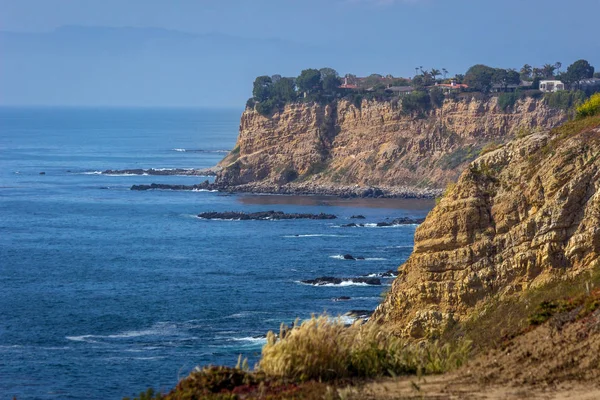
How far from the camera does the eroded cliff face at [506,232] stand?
99.7ft

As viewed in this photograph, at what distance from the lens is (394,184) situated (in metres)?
124

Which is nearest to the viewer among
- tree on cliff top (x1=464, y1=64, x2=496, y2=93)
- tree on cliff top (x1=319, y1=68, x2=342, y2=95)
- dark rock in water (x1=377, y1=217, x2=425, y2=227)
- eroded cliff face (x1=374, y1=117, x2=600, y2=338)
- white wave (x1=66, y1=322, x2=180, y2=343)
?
eroded cliff face (x1=374, y1=117, x2=600, y2=338)

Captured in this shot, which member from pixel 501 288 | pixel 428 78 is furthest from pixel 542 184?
pixel 428 78

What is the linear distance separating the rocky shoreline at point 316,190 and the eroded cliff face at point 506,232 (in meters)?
84.0

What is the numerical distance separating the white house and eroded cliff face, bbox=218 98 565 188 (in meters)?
11.2

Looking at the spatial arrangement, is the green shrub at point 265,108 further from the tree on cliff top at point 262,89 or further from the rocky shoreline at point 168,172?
the rocky shoreline at point 168,172

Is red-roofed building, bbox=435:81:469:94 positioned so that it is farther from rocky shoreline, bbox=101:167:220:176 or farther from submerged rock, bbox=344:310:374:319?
submerged rock, bbox=344:310:374:319

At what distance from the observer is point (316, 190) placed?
12462 centimetres

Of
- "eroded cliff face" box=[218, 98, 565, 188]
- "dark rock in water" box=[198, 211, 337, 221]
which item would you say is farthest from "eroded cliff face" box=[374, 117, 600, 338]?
"eroded cliff face" box=[218, 98, 565, 188]

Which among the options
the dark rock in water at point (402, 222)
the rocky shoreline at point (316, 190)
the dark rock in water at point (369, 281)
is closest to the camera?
the dark rock in water at point (369, 281)

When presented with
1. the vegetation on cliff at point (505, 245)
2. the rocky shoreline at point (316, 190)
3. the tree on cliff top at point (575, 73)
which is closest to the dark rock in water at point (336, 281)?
the vegetation on cliff at point (505, 245)

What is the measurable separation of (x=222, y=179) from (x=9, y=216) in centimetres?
3380

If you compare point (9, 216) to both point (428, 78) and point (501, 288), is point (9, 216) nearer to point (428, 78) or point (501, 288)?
point (428, 78)

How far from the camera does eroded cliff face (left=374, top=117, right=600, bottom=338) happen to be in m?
30.4
